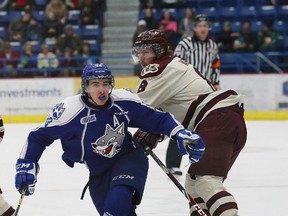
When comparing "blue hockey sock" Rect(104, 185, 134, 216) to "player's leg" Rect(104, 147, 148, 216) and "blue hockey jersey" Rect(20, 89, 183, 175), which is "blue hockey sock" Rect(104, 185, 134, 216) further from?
"blue hockey jersey" Rect(20, 89, 183, 175)

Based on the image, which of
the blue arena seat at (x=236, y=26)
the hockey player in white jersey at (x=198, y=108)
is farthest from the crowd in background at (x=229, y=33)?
the hockey player in white jersey at (x=198, y=108)

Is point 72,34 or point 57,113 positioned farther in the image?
point 72,34

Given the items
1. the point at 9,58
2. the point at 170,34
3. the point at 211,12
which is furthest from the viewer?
the point at 211,12

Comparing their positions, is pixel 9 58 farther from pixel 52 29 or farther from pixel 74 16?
pixel 74 16

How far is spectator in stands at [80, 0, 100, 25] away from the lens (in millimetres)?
12398

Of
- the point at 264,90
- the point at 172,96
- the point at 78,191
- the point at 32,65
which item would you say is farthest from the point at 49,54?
the point at 172,96

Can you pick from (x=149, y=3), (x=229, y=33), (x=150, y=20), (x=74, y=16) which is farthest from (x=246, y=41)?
(x=74, y=16)

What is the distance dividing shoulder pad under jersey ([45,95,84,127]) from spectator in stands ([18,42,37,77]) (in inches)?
304

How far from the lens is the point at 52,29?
473 inches

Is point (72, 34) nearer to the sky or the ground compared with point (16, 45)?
nearer to the sky

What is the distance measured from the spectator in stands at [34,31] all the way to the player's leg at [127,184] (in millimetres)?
8869

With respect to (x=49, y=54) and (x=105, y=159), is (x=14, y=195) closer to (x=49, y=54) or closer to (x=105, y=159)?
(x=105, y=159)

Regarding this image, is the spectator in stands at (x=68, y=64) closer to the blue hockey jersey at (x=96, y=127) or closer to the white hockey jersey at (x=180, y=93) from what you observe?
the white hockey jersey at (x=180, y=93)

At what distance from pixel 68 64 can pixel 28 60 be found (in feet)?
1.96
